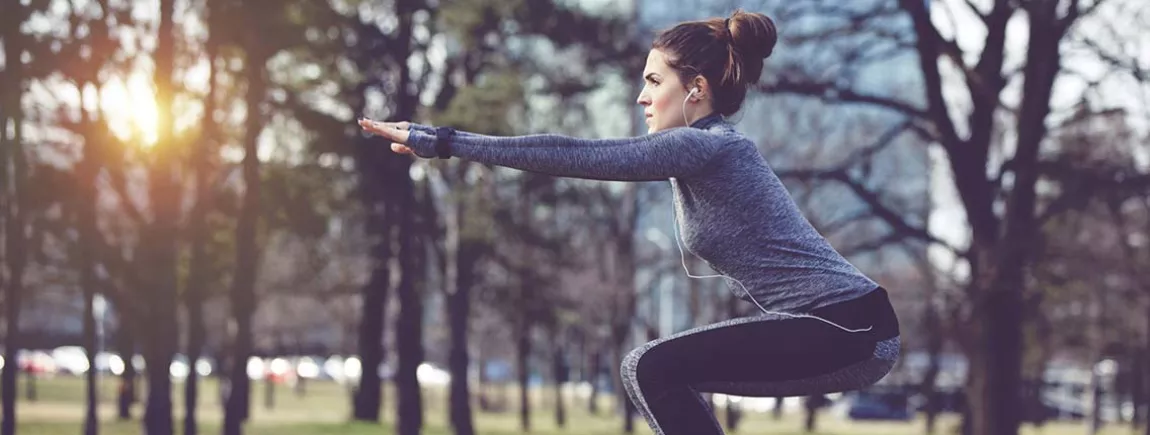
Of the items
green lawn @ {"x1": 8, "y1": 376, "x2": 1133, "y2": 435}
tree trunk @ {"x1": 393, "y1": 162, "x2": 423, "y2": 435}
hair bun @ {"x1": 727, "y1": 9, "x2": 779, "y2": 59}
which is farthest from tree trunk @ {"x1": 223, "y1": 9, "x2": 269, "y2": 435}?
hair bun @ {"x1": 727, "y1": 9, "x2": 779, "y2": 59}

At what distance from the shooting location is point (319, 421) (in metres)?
39.6

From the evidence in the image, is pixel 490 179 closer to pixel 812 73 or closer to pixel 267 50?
pixel 267 50

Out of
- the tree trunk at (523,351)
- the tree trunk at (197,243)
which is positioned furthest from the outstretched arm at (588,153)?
the tree trunk at (523,351)

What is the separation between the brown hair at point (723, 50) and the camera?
3.53 meters

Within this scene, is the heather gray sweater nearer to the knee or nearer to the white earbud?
the white earbud

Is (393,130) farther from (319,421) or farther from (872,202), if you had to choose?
(319,421)

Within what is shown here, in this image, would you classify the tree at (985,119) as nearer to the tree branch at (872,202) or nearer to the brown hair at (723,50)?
the tree branch at (872,202)

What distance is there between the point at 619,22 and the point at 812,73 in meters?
A: 11.7

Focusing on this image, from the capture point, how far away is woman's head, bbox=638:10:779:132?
3539mm

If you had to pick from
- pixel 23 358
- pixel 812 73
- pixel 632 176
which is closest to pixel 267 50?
pixel 812 73

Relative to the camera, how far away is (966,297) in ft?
59.0

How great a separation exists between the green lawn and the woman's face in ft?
96.7

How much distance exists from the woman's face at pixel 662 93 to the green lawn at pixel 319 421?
2947cm

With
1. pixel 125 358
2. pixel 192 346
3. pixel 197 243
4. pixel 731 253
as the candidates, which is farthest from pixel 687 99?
pixel 125 358
